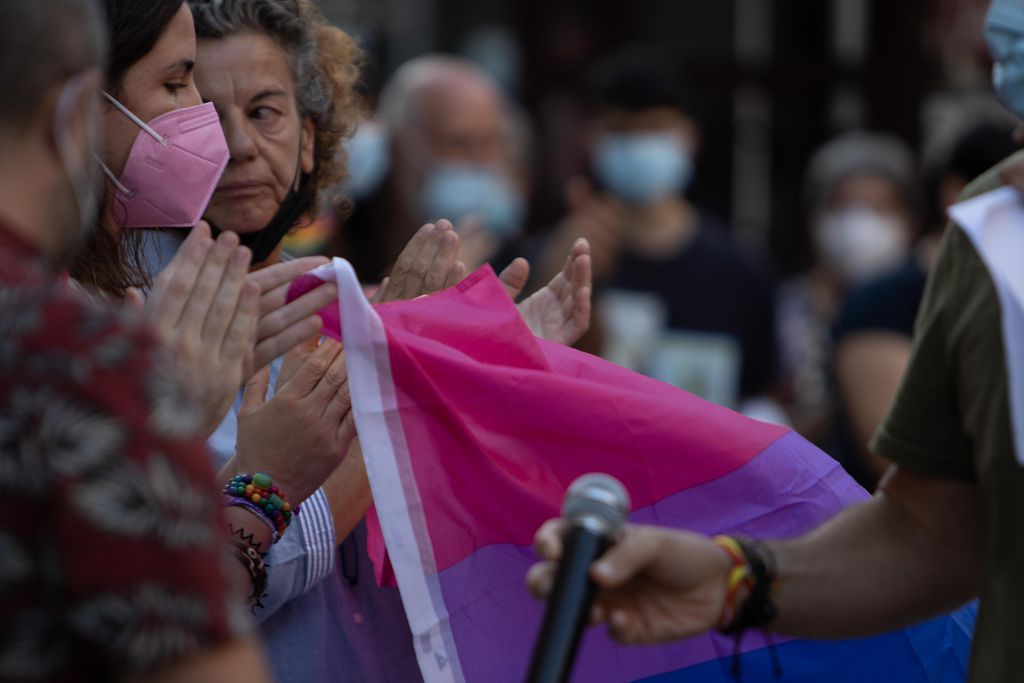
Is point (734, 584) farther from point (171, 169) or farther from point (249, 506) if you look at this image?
point (171, 169)

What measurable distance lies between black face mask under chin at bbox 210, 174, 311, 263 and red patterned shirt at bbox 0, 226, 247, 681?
4.81ft

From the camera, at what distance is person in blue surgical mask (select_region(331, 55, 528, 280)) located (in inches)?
247

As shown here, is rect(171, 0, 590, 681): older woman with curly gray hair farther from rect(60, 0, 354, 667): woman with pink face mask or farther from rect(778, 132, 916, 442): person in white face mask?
rect(778, 132, 916, 442): person in white face mask

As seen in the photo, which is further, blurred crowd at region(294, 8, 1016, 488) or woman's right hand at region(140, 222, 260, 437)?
blurred crowd at region(294, 8, 1016, 488)

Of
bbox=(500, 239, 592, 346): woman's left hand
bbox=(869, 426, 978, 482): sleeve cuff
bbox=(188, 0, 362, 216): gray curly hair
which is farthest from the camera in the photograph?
bbox=(500, 239, 592, 346): woman's left hand

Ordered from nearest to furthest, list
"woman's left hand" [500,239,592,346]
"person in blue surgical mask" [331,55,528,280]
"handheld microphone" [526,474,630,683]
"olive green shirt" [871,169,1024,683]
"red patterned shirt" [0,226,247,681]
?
"red patterned shirt" [0,226,247,681] < "handheld microphone" [526,474,630,683] < "olive green shirt" [871,169,1024,683] < "woman's left hand" [500,239,592,346] < "person in blue surgical mask" [331,55,528,280]

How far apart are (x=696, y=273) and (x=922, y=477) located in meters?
4.19

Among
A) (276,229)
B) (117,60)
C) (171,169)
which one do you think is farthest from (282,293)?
(276,229)

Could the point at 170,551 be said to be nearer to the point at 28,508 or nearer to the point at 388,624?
the point at 28,508

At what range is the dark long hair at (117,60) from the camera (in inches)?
103

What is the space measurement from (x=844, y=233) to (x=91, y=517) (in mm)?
6267

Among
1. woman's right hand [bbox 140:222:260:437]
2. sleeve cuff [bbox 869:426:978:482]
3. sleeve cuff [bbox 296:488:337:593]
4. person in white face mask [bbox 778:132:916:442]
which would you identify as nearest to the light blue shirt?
sleeve cuff [bbox 296:488:337:593]

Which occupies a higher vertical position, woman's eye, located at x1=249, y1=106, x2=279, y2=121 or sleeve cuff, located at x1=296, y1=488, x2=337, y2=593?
woman's eye, located at x1=249, y1=106, x2=279, y2=121

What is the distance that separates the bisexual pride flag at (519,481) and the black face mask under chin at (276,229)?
435 millimetres
